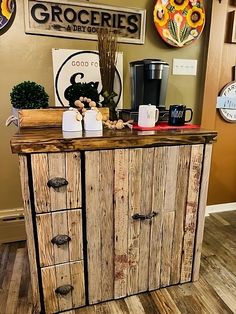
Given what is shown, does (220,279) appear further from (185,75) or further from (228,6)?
(228,6)

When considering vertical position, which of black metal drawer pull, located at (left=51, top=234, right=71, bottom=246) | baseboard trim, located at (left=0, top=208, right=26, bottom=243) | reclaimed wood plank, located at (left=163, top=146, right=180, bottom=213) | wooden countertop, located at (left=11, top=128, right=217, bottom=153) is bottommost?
baseboard trim, located at (left=0, top=208, right=26, bottom=243)

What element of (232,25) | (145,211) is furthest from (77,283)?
(232,25)

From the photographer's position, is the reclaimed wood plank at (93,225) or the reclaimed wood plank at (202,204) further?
the reclaimed wood plank at (202,204)

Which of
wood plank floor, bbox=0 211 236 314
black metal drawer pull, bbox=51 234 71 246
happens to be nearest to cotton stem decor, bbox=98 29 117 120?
black metal drawer pull, bbox=51 234 71 246

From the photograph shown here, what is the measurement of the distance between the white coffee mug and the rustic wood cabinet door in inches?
8.2

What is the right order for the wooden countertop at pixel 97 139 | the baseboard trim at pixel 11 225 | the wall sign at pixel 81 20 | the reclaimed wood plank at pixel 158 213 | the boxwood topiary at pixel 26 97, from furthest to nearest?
1. the baseboard trim at pixel 11 225
2. the wall sign at pixel 81 20
3. the boxwood topiary at pixel 26 97
4. the reclaimed wood plank at pixel 158 213
5. the wooden countertop at pixel 97 139

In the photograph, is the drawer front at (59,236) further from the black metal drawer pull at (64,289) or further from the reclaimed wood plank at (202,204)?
the reclaimed wood plank at (202,204)

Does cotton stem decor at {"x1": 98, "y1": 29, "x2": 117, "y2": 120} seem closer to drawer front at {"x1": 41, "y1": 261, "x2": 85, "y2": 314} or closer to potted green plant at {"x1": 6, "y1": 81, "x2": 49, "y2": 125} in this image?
potted green plant at {"x1": 6, "y1": 81, "x2": 49, "y2": 125}

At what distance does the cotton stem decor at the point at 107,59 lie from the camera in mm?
1532

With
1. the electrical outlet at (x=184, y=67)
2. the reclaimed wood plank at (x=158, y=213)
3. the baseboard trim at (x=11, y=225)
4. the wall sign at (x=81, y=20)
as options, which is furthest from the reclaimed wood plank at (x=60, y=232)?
the electrical outlet at (x=184, y=67)

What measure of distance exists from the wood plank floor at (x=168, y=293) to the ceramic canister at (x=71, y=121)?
972mm

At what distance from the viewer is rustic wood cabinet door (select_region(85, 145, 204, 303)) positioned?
4.03 feet

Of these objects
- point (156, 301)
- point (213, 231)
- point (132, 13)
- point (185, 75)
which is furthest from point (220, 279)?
point (132, 13)

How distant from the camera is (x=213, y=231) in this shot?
215cm
